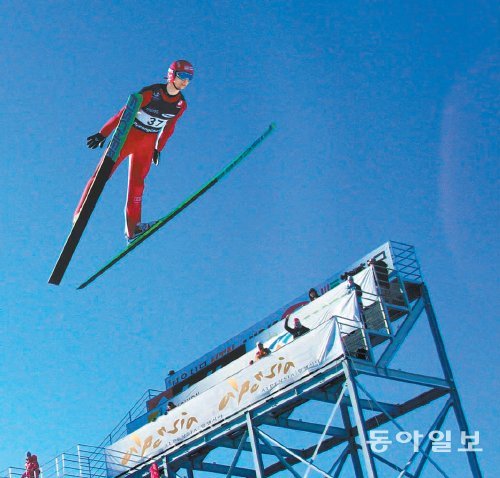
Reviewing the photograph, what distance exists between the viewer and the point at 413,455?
21281 millimetres

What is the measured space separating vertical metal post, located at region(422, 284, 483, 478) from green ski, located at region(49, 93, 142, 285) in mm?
7345

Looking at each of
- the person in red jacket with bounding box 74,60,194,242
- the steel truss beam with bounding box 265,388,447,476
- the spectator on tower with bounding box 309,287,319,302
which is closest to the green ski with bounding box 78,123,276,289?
the person in red jacket with bounding box 74,60,194,242

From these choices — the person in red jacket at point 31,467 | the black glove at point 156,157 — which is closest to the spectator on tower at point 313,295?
the black glove at point 156,157

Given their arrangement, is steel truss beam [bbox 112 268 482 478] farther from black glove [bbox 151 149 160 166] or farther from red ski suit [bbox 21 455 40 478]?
black glove [bbox 151 149 160 166]

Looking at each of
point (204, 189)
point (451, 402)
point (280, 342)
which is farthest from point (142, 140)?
point (451, 402)

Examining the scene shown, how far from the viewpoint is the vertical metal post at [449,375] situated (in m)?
21.2

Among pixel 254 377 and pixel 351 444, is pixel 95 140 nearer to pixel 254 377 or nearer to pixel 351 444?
pixel 254 377

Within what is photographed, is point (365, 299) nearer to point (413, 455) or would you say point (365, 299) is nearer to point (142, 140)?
point (413, 455)

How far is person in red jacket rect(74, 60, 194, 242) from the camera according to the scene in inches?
934

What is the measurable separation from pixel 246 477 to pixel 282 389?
4332mm

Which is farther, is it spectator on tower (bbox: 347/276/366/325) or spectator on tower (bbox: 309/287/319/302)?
spectator on tower (bbox: 309/287/319/302)

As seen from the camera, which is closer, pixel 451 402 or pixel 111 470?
pixel 451 402

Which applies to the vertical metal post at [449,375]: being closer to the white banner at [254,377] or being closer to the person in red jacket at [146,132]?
the white banner at [254,377]

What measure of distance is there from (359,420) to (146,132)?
326 inches
